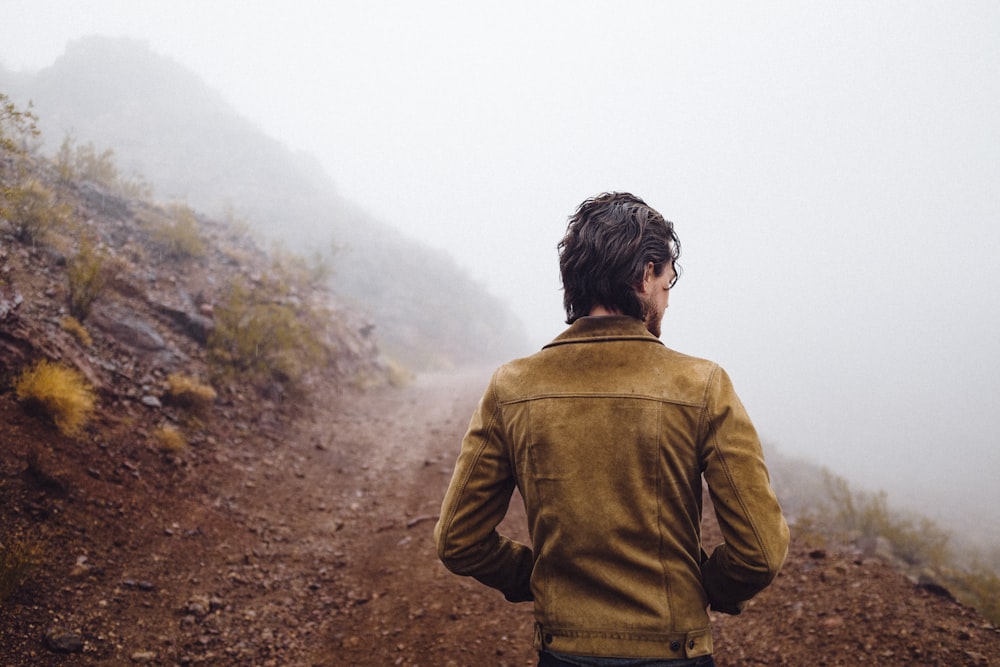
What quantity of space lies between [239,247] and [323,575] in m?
12.4

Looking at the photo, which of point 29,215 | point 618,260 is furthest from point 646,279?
point 29,215

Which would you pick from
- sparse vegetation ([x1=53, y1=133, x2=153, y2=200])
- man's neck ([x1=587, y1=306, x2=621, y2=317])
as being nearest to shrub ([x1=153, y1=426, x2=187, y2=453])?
man's neck ([x1=587, y1=306, x2=621, y2=317])

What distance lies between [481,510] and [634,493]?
0.56 meters

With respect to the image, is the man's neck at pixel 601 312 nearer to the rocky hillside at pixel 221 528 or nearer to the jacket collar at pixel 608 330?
the jacket collar at pixel 608 330

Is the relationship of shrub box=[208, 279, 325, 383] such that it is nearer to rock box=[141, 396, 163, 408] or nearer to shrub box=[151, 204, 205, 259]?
shrub box=[151, 204, 205, 259]

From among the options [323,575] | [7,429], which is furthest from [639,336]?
[7,429]

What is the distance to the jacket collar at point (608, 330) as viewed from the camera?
159 centimetres

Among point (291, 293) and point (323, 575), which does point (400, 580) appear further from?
point (291, 293)

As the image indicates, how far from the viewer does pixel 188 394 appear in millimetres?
6582

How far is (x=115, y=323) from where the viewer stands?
6.89 meters

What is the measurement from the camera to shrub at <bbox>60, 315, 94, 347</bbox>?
599 cm

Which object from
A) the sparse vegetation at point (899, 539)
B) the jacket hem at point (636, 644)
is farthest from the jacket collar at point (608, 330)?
the sparse vegetation at point (899, 539)

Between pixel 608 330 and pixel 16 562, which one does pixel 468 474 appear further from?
pixel 16 562

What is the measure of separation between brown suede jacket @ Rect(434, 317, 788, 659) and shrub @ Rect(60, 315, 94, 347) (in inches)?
273
